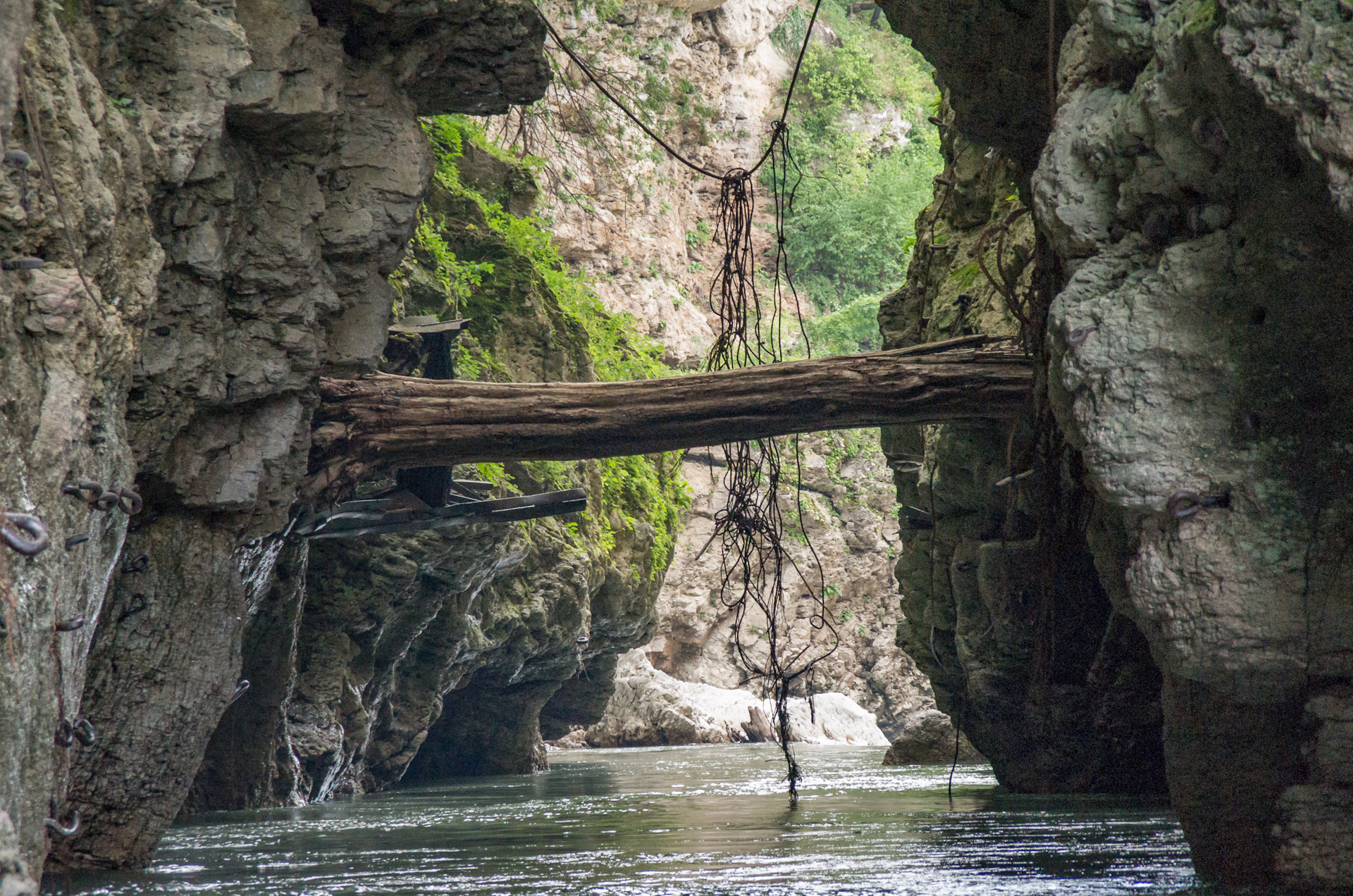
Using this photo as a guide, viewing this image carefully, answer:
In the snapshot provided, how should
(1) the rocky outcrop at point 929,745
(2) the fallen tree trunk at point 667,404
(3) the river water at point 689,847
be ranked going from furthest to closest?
(1) the rocky outcrop at point 929,745, (2) the fallen tree trunk at point 667,404, (3) the river water at point 689,847

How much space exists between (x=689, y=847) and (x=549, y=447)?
84.4 inches

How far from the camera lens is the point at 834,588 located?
2430 cm

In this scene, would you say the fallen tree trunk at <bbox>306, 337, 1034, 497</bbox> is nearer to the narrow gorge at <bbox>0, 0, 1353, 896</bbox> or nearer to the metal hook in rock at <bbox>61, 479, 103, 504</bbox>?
the narrow gorge at <bbox>0, 0, 1353, 896</bbox>

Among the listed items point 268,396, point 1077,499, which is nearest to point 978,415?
point 1077,499

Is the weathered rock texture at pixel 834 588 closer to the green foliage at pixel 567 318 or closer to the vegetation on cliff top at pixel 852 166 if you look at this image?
the vegetation on cliff top at pixel 852 166

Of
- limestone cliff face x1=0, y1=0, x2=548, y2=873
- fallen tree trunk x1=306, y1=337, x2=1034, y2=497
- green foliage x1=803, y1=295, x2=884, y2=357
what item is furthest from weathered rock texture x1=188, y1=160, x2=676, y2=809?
green foliage x1=803, y1=295, x2=884, y2=357

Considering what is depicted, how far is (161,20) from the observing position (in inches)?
170

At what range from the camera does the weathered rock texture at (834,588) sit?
77.5 feet

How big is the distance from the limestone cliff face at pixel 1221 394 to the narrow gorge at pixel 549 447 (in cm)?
1

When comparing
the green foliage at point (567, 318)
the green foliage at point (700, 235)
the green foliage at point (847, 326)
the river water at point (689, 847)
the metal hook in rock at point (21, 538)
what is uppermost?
the green foliage at point (700, 235)

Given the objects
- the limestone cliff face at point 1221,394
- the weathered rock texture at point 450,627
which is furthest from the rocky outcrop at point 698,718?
the limestone cliff face at point 1221,394

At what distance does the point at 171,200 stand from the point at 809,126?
85.9 feet

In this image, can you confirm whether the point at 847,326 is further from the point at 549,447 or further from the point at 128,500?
the point at 128,500

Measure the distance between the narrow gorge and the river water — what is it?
2.5 inches
